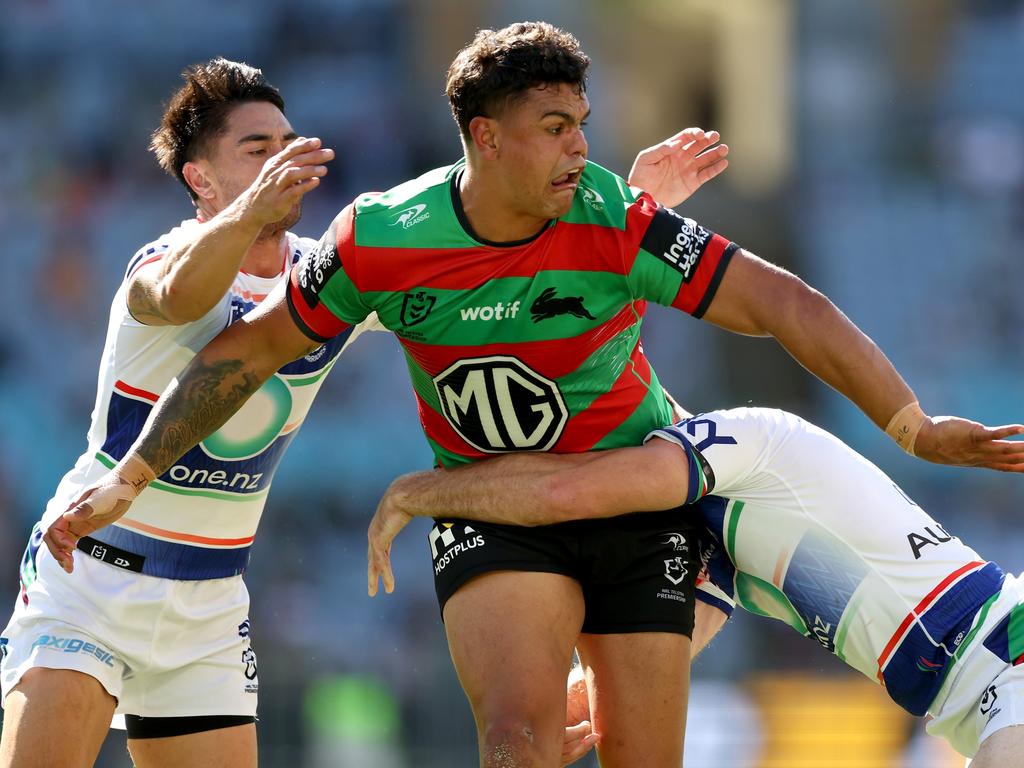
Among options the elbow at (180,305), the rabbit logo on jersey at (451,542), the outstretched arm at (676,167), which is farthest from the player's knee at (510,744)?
the outstretched arm at (676,167)

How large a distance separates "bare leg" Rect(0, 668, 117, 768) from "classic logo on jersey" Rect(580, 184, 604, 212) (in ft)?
7.38

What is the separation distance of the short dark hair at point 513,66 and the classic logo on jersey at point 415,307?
1.77ft

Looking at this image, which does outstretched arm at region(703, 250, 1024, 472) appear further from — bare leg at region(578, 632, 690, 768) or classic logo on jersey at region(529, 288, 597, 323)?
bare leg at region(578, 632, 690, 768)

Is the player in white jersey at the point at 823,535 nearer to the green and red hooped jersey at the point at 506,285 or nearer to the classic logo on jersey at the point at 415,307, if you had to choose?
the green and red hooped jersey at the point at 506,285

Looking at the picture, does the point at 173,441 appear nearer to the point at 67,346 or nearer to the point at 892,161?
the point at 67,346

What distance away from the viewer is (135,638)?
17.0ft

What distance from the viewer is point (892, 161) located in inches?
651

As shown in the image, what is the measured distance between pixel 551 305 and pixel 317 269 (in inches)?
29.0

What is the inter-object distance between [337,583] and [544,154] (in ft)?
29.1

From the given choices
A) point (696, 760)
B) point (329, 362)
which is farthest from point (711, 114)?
point (329, 362)

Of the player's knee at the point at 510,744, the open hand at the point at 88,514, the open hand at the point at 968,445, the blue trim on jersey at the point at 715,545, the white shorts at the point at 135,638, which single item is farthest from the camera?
the white shorts at the point at 135,638

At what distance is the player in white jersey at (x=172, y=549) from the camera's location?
491cm

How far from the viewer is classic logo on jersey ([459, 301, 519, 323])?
4.68 m

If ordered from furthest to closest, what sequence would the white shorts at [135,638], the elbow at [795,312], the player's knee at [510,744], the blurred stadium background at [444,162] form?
1. the blurred stadium background at [444,162]
2. the white shorts at [135,638]
3. the elbow at [795,312]
4. the player's knee at [510,744]
